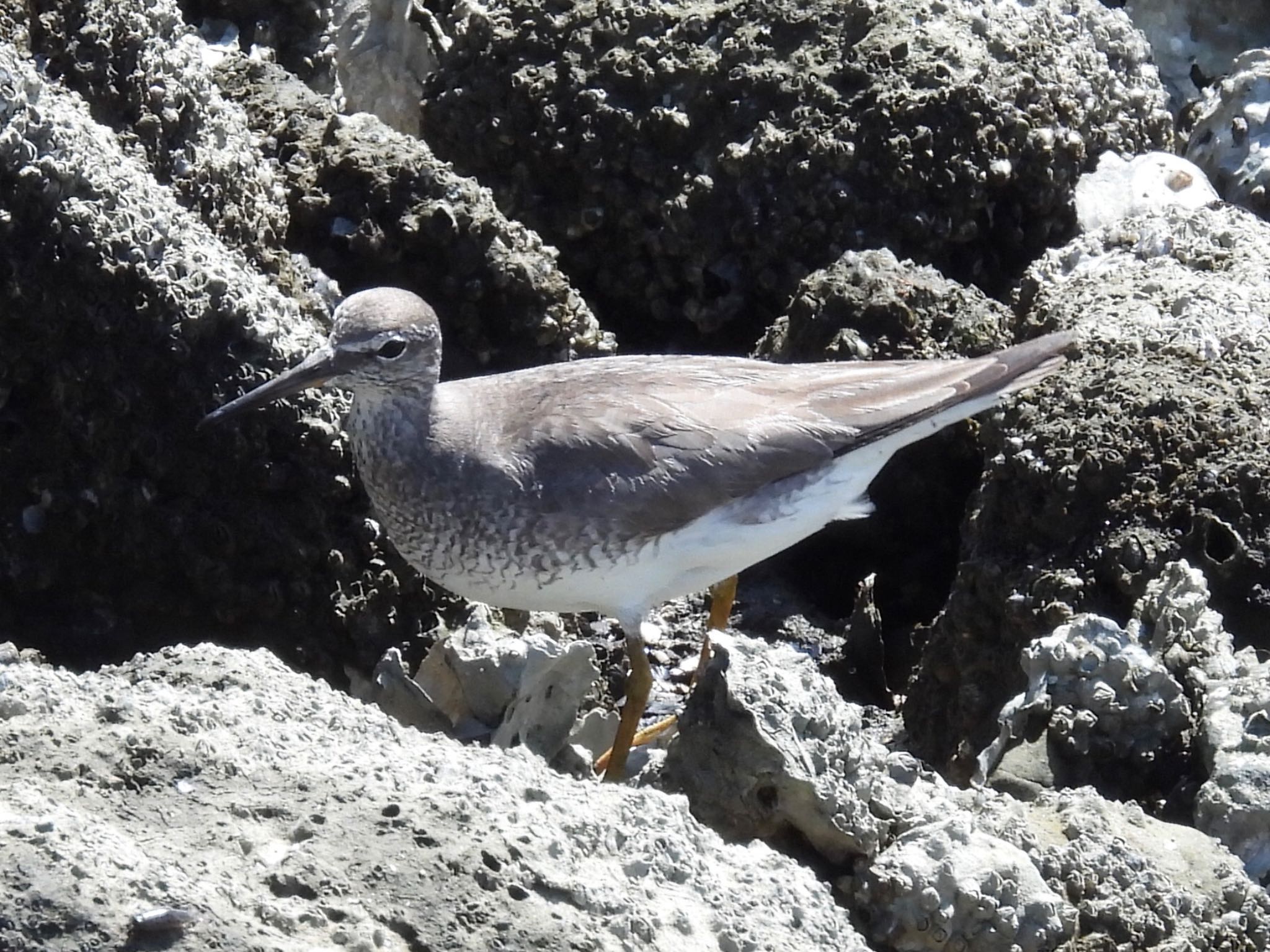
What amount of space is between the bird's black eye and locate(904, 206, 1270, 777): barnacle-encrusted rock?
1814 mm

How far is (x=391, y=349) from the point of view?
187 inches

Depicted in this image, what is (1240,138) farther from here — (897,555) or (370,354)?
(370,354)

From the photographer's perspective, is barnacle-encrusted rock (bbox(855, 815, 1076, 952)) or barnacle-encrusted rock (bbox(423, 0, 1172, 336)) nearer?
barnacle-encrusted rock (bbox(855, 815, 1076, 952))

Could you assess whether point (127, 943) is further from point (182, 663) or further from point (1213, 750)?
point (1213, 750)

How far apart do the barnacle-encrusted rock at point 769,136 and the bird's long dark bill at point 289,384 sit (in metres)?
2.45

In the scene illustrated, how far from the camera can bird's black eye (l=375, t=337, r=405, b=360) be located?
15.5ft

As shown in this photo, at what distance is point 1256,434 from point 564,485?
6.45 feet

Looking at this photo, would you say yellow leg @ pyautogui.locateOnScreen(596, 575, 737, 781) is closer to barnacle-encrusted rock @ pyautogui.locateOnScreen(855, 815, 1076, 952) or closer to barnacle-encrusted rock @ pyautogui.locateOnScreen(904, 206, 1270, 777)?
barnacle-encrusted rock @ pyautogui.locateOnScreen(904, 206, 1270, 777)

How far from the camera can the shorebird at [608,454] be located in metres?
4.66

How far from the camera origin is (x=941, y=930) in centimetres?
334

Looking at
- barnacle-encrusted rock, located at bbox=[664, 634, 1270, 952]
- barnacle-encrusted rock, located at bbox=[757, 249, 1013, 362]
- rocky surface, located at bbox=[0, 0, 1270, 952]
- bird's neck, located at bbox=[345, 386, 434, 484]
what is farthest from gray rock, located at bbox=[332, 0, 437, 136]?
barnacle-encrusted rock, located at bbox=[664, 634, 1270, 952]

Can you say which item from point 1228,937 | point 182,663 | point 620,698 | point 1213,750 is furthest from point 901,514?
point 182,663

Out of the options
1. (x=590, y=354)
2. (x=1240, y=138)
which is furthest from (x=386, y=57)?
(x=1240, y=138)

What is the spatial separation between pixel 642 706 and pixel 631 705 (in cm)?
4
